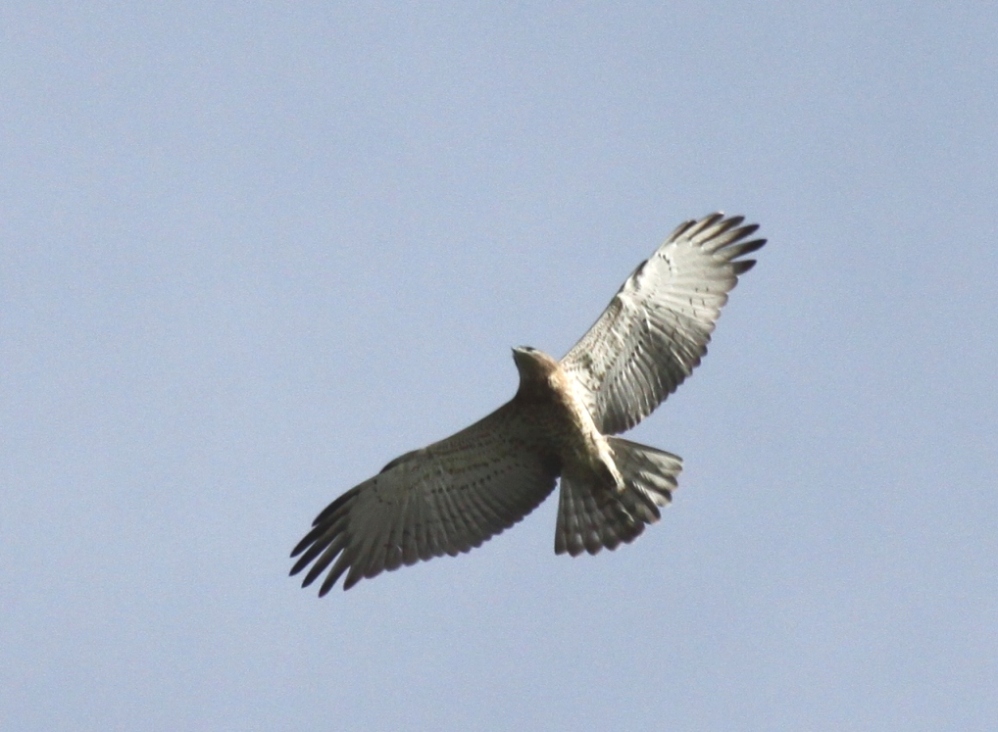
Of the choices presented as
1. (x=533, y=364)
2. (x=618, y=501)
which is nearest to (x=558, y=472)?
(x=618, y=501)

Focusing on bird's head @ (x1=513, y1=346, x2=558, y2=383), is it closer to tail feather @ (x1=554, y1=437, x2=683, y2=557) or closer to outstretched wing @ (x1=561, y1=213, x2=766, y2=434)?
outstretched wing @ (x1=561, y1=213, x2=766, y2=434)

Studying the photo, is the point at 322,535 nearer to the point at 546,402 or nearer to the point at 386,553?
the point at 386,553

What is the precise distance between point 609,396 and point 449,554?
1824 mm

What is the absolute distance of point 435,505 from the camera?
9.80 meters

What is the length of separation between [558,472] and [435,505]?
3.41 feet

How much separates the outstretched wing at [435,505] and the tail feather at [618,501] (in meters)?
0.27

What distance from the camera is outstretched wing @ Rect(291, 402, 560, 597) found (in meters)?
9.72

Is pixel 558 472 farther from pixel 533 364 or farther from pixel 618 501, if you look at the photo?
pixel 533 364

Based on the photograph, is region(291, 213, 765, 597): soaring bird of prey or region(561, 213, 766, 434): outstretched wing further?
region(561, 213, 766, 434): outstretched wing

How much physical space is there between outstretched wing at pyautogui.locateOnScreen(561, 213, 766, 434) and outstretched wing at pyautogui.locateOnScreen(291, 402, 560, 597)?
69 cm

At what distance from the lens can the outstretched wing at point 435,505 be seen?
9.72 m

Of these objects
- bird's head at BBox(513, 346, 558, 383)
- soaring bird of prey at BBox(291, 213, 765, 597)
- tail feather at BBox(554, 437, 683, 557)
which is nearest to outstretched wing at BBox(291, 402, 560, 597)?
soaring bird of prey at BBox(291, 213, 765, 597)

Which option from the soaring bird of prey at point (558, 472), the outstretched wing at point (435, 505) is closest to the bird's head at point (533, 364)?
the soaring bird of prey at point (558, 472)

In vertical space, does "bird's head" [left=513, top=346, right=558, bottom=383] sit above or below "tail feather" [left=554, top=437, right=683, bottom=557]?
above
